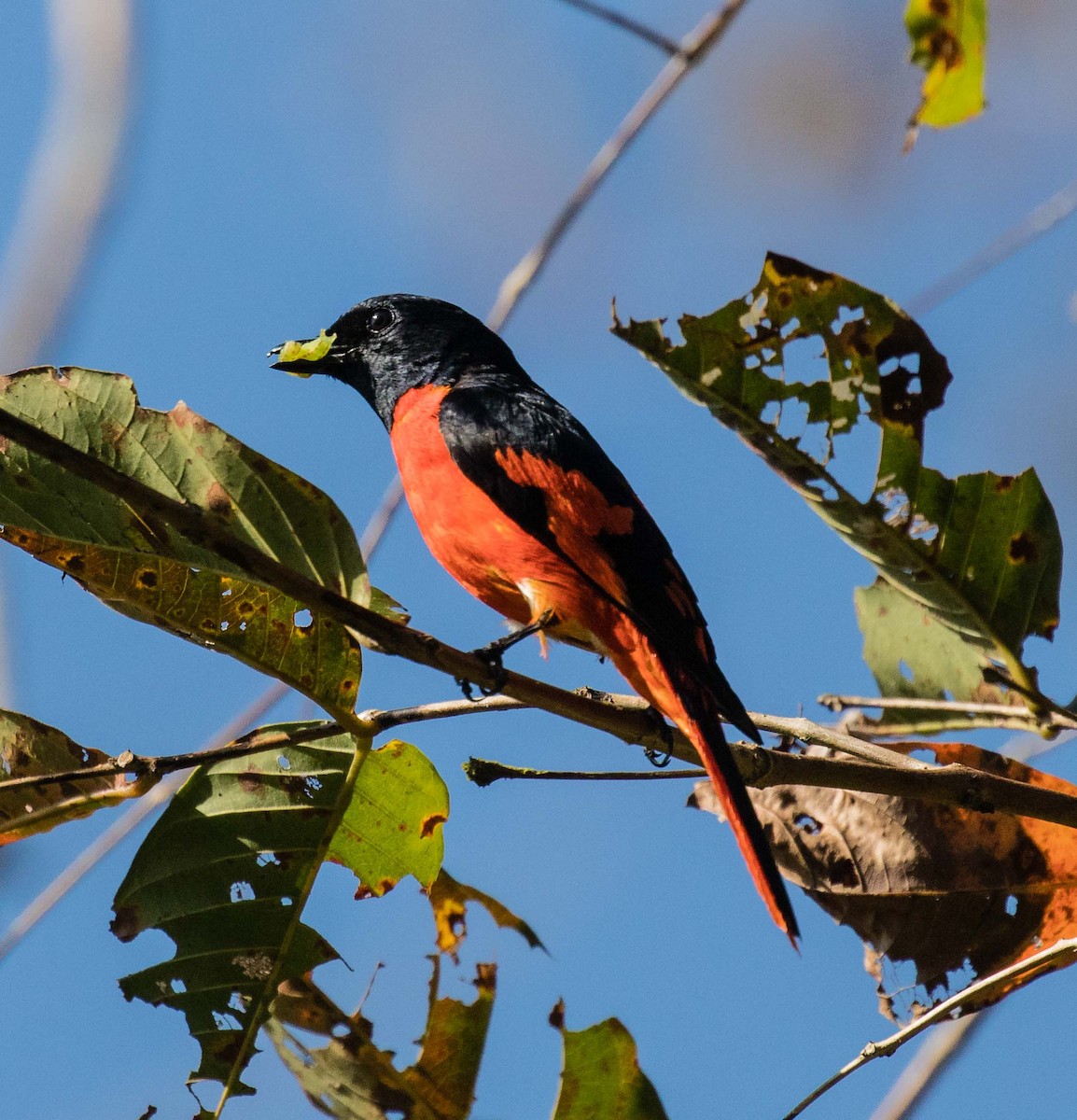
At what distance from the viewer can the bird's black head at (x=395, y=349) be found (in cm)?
424

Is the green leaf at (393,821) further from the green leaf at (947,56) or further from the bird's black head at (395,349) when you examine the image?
the bird's black head at (395,349)

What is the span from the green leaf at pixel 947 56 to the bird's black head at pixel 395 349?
268 centimetres

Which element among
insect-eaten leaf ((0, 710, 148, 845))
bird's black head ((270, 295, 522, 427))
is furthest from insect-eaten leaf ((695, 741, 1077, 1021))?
bird's black head ((270, 295, 522, 427))

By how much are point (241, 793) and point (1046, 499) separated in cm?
151

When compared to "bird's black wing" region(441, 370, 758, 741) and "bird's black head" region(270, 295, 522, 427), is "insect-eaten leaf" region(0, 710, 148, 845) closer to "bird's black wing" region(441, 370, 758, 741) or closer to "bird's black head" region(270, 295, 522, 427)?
"bird's black wing" region(441, 370, 758, 741)

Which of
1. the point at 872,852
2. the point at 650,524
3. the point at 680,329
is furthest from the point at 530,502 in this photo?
the point at 872,852

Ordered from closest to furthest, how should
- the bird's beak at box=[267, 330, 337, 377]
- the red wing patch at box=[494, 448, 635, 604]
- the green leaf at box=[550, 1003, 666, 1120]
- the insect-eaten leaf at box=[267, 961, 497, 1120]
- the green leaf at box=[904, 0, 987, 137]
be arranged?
the green leaf at box=[904, 0, 987, 137]
the green leaf at box=[550, 1003, 666, 1120]
the insect-eaten leaf at box=[267, 961, 497, 1120]
the red wing patch at box=[494, 448, 635, 604]
the bird's beak at box=[267, 330, 337, 377]

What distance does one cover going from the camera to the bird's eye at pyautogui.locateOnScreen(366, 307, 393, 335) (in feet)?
14.7

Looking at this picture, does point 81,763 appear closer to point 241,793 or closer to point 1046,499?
point 241,793

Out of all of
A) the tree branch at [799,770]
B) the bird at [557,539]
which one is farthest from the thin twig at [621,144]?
the tree branch at [799,770]

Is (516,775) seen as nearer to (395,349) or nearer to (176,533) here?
(176,533)

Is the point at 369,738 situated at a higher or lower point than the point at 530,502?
lower

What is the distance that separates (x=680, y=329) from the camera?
247 cm

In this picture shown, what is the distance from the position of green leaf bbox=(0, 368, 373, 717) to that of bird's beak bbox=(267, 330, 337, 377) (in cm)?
208
